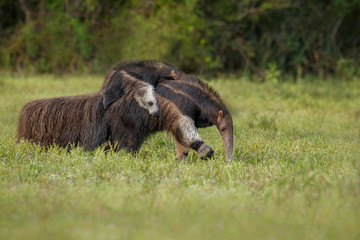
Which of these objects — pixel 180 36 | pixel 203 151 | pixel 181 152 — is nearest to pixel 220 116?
pixel 203 151

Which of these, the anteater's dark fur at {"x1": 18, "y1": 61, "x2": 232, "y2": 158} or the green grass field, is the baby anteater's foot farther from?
the green grass field

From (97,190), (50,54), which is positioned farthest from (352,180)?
(50,54)

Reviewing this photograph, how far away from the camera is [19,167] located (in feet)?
15.5

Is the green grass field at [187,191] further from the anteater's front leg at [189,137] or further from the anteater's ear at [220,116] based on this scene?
the anteater's ear at [220,116]

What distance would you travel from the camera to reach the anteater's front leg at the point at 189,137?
17.3 ft

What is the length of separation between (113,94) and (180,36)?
8.87m

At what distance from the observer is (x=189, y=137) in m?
5.27

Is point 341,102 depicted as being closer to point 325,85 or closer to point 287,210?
point 325,85

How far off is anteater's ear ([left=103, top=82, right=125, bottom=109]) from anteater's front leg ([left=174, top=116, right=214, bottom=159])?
0.66 meters

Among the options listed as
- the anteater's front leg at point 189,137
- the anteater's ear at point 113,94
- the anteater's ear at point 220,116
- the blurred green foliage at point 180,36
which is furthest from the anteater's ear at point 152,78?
the blurred green foliage at point 180,36

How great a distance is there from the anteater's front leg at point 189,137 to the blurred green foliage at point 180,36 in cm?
874

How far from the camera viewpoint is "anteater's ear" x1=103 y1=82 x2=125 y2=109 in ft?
18.0

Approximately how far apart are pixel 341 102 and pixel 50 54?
816 centimetres

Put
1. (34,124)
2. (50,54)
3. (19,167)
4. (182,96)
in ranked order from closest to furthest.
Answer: (19,167) < (182,96) < (34,124) < (50,54)
